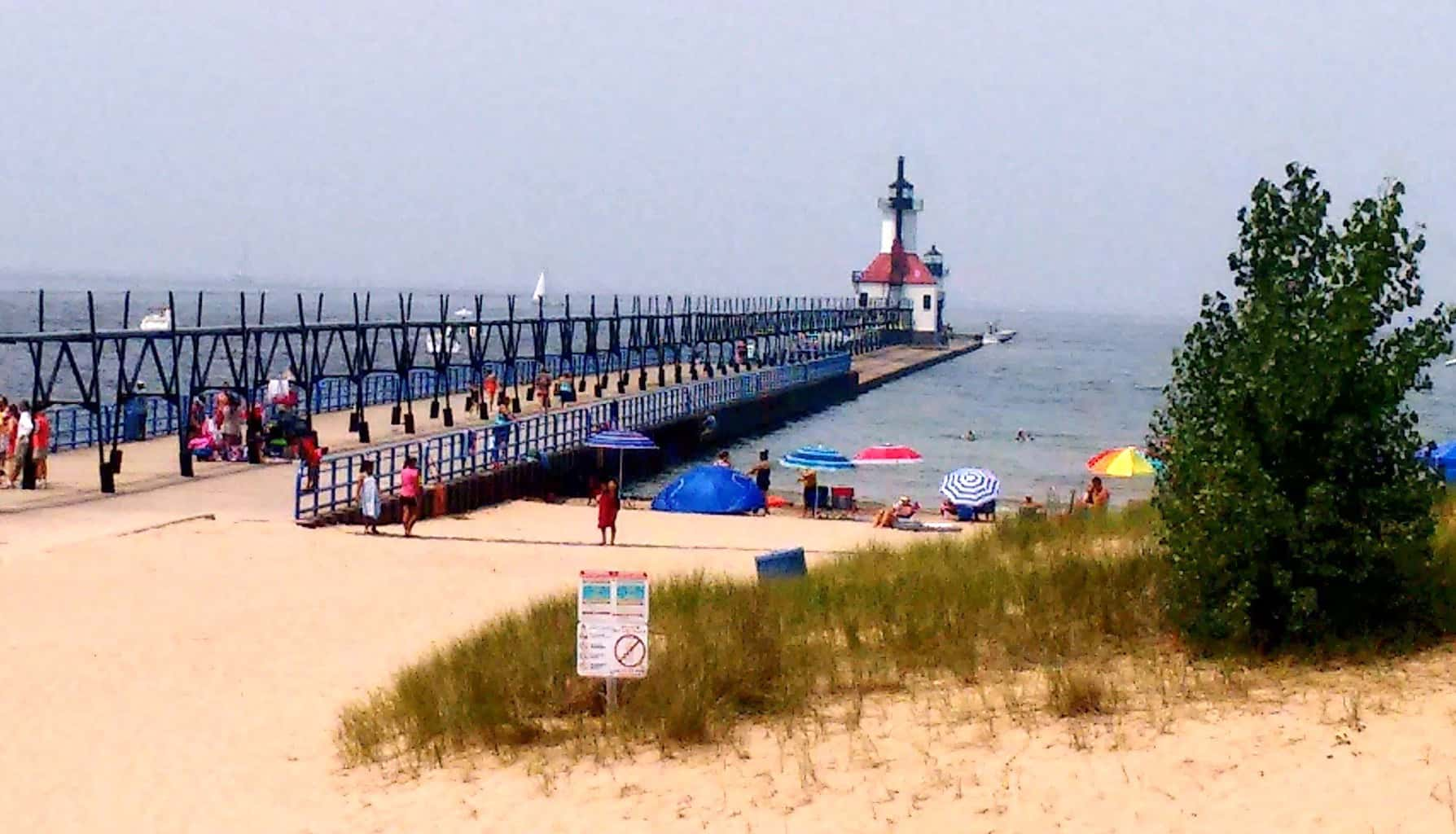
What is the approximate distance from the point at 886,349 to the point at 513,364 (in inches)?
2814

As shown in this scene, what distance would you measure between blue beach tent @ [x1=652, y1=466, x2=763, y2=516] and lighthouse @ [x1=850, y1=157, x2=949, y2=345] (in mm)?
100661

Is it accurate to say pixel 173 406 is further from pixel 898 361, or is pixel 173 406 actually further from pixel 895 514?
pixel 898 361

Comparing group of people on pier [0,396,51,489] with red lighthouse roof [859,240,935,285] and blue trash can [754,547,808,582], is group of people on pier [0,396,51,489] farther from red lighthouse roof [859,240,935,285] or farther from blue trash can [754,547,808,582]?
red lighthouse roof [859,240,935,285]

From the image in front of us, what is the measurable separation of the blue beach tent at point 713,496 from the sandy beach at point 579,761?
12.8m

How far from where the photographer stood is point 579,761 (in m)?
9.63

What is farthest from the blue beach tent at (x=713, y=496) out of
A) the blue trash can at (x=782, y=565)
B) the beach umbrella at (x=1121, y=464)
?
the blue trash can at (x=782, y=565)

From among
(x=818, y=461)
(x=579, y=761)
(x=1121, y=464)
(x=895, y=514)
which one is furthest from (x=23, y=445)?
(x=1121, y=464)

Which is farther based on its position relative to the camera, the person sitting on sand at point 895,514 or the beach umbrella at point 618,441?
the beach umbrella at point 618,441

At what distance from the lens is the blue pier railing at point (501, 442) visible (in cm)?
2467

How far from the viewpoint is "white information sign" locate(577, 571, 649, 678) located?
10109 mm

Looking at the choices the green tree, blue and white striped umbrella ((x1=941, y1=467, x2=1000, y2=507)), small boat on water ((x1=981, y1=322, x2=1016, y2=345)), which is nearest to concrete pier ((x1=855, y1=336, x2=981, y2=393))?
small boat on water ((x1=981, y1=322, x2=1016, y2=345))

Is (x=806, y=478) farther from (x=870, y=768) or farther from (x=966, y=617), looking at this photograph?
(x=870, y=768)

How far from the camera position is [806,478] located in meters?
31.0

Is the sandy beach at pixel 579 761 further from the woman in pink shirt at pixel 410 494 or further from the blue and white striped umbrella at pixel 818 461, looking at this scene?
the blue and white striped umbrella at pixel 818 461
